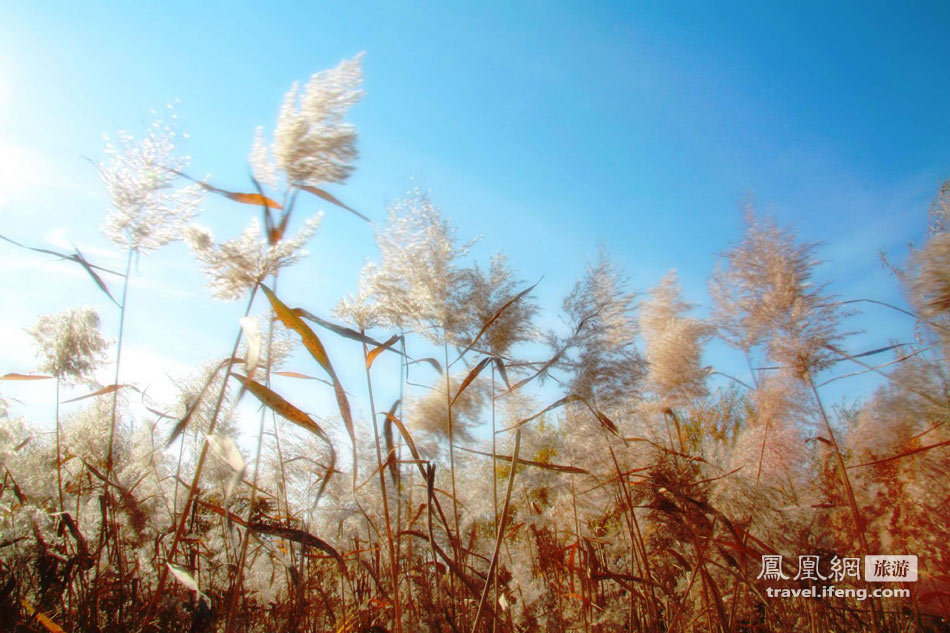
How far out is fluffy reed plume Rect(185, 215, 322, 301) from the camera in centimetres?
160

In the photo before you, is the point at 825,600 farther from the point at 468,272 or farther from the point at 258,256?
the point at 258,256

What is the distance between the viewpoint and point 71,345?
3.00 metres

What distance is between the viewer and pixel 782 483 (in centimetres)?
248

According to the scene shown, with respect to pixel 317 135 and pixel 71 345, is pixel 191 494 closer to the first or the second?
pixel 317 135

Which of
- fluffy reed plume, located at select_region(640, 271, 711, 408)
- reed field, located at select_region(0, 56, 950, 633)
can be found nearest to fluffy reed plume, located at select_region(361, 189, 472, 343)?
reed field, located at select_region(0, 56, 950, 633)

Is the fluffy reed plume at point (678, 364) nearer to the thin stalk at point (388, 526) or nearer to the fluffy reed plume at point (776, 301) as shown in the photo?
the fluffy reed plume at point (776, 301)

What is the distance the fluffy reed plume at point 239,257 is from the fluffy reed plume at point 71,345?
2.05 meters

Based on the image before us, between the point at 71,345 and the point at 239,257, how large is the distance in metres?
2.25

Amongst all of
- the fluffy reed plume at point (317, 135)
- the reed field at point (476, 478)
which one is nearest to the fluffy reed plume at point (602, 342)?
the reed field at point (476, 478)

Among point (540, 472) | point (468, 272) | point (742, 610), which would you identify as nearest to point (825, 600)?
point (742, 610)

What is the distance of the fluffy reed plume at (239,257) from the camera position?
1.60 m

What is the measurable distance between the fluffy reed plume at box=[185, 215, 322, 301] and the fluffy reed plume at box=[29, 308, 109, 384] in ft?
6.73

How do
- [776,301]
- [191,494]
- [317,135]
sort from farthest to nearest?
[776,301] < [317,135] < [191,494]

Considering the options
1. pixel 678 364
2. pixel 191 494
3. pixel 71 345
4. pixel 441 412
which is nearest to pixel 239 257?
pixel 191 494
